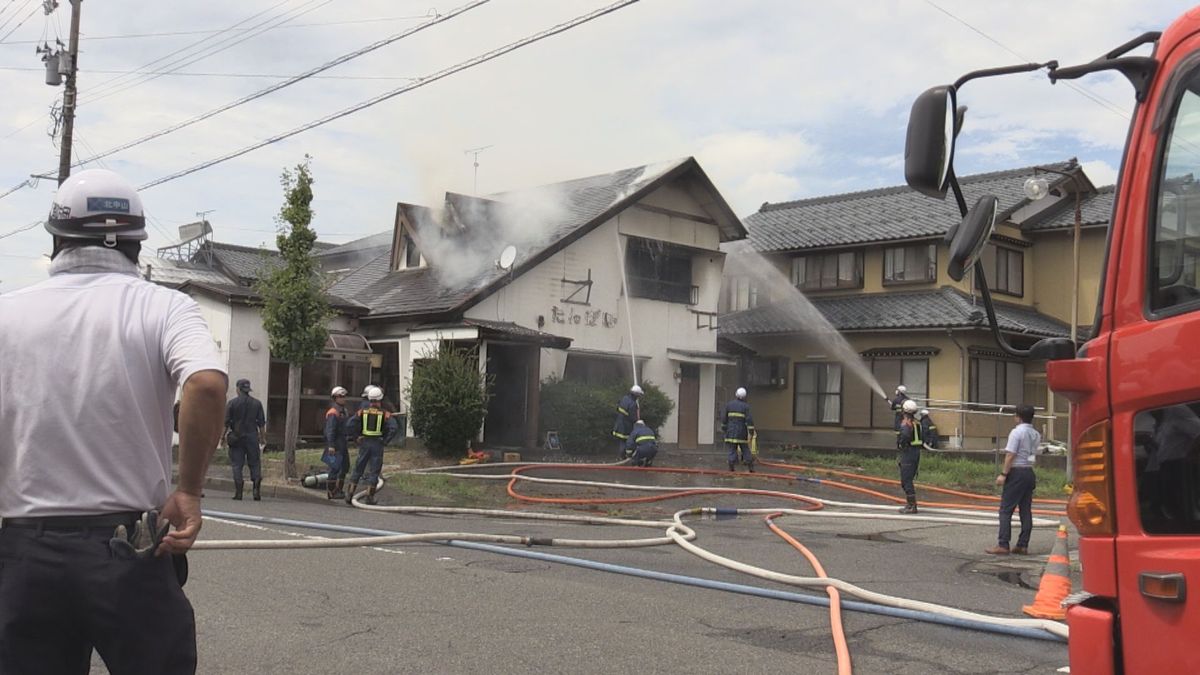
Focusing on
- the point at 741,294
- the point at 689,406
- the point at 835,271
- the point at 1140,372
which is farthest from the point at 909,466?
the point at 741,294

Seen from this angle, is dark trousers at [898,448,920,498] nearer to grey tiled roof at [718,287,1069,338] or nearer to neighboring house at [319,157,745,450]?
neighboring house at [319,157,745,450]

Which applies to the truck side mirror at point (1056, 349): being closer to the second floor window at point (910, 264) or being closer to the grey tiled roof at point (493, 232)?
the grey tiled roof at point (493, 232)

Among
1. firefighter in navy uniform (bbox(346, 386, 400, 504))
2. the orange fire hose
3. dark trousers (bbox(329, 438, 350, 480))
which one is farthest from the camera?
dark trousers (bbox(329, 438, 350, 480))

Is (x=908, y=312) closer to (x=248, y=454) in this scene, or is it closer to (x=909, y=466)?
(x=909, y=466)

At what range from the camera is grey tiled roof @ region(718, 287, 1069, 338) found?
26.2 metres

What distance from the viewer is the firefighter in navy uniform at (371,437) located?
14.7m

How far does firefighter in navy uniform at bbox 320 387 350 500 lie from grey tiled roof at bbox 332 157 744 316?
7488mm

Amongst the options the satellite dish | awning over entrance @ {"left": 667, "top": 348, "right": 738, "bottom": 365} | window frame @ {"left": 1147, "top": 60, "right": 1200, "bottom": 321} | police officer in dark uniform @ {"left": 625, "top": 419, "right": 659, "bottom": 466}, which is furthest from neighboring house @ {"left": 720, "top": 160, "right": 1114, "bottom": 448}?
window frame @ {"left": 1147, "top": 60, "right": 1200, "bottom": 321}

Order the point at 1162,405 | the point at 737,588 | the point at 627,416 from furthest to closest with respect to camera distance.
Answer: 1. the point at 627,416
2. the point at 737,588
3. the point at 1162,405

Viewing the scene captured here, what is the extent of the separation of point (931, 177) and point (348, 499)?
12.8 m

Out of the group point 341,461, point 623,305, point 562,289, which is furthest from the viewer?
point 623,305

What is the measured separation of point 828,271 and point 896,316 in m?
3.32

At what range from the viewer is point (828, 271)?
1197 inches

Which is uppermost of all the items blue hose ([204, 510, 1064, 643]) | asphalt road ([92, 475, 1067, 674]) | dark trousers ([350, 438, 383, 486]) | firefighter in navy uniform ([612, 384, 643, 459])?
firefighter in navy uniform ([612, 384, 643, 459])
